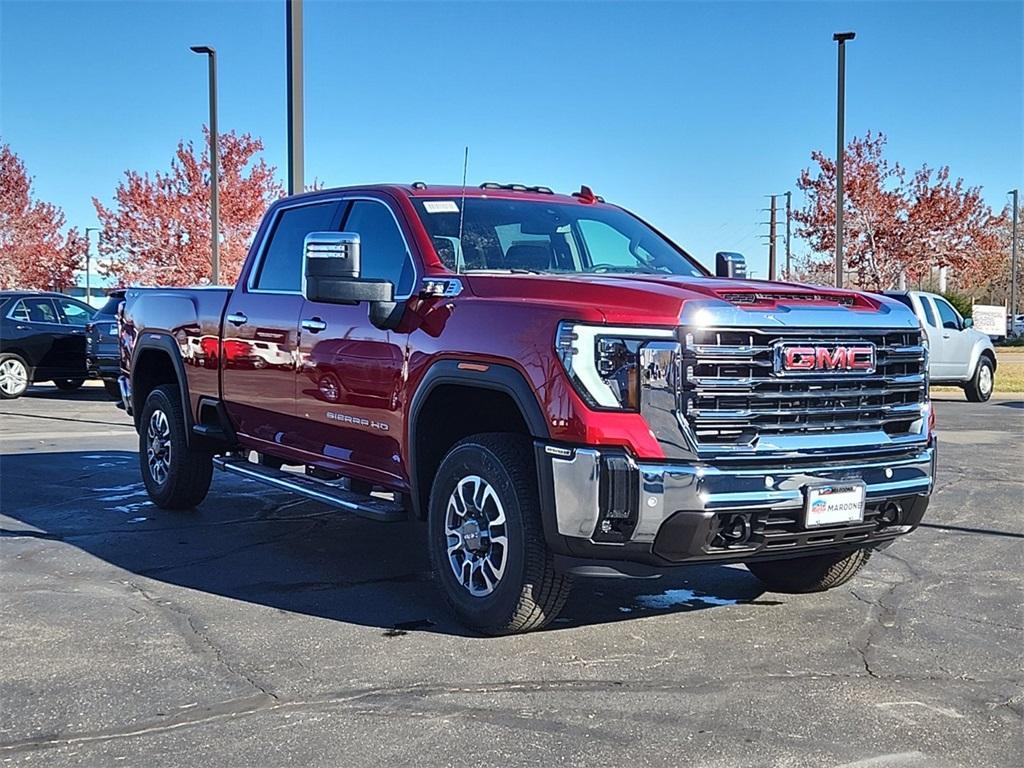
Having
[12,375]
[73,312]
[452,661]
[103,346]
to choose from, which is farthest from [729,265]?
[73,312]

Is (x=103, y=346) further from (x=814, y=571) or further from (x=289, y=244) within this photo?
(x=814, y=571)

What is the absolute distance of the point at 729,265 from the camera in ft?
23.0

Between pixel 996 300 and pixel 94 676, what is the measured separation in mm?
85488

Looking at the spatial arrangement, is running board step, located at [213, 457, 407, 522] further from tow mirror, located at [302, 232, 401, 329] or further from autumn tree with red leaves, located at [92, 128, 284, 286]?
autumn tree with red leaves, located at [92, 128, 284, 286]

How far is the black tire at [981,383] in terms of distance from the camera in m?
19.1

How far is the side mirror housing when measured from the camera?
702 cm

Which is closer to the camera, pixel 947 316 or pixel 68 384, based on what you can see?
pixel 947 316

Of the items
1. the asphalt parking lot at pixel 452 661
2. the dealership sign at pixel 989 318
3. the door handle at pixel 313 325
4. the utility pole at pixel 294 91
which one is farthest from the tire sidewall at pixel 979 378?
the dealership sign at pixel 989 318

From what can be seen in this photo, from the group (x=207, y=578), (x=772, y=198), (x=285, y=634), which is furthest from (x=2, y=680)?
(x=772, y=198)

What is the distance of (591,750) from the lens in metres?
3.75

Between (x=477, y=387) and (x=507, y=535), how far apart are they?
0.67 m

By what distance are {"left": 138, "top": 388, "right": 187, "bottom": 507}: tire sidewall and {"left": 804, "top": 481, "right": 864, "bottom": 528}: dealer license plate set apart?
4.78 metres

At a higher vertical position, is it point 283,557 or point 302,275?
point 302,275

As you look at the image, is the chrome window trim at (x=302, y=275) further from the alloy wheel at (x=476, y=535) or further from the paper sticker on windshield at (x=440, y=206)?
the alloy wheel at (x=476, y=535)
